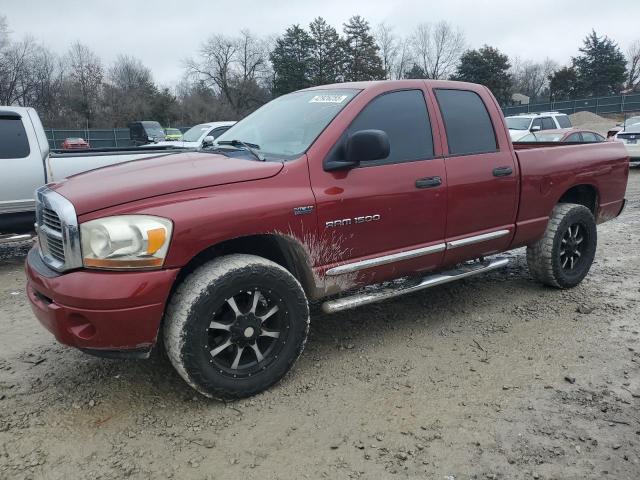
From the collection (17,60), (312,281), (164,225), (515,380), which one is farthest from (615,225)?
(17,60)

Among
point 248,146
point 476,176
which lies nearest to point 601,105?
point 476,176

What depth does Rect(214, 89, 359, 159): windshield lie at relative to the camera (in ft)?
11.7

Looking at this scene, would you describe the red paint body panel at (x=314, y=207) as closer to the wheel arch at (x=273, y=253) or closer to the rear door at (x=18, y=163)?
the wheel arch at (x=273, y=253)

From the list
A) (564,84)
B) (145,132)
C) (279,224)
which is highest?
(564,84)

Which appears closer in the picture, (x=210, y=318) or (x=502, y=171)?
(x=210, y=318)

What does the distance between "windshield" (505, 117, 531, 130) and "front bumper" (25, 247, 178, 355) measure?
54.1 feet

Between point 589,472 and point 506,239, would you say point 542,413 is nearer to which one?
point 589,472

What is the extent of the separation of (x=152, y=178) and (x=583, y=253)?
4203mm

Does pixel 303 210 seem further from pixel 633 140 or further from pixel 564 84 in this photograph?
pixel 564 84

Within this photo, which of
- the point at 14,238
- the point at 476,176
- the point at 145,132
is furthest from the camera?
the point at 145,132

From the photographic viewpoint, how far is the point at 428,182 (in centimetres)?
379

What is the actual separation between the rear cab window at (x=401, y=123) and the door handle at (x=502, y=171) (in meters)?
0.66

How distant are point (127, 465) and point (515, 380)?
7.65 feet

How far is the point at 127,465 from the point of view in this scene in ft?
8.50
